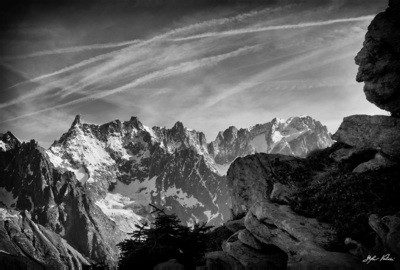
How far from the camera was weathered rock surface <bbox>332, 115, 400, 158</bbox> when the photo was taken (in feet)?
71.4

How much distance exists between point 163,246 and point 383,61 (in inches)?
789

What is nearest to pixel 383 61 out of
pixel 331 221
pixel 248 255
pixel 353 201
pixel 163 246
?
pixel 353 201

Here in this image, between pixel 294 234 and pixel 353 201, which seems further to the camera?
pixel 353 201

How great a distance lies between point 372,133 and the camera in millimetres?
24516

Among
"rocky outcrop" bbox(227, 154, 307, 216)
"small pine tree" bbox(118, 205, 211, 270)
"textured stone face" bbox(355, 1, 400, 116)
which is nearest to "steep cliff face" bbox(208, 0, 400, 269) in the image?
"textured stone face" bbox(355, 1, 400, 116)

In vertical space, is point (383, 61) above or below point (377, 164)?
above

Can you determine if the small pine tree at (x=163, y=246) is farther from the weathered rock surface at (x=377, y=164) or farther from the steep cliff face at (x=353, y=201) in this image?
the weathered rock surface at (x=377, y=164)

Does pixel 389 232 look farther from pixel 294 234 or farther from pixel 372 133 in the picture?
pixel 372 133

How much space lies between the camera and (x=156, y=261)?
49.2 feet

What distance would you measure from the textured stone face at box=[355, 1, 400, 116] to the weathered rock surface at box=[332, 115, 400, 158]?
3.46 ft

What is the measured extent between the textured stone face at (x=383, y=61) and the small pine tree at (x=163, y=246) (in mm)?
15926

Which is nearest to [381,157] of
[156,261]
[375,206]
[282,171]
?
[375,206]

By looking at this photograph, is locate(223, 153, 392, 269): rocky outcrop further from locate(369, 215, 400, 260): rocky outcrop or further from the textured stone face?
the textured stone face

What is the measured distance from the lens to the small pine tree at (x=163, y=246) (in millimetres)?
15148
